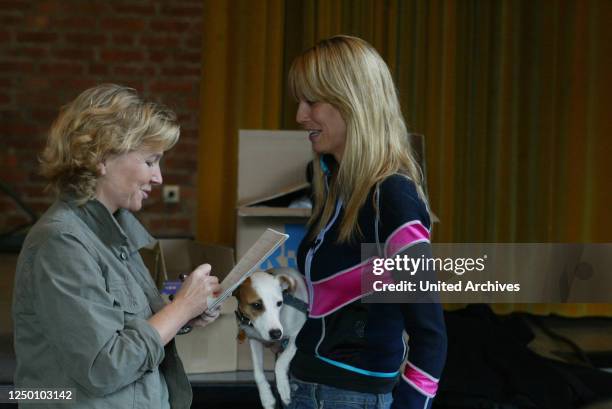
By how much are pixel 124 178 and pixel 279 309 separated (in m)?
0.54

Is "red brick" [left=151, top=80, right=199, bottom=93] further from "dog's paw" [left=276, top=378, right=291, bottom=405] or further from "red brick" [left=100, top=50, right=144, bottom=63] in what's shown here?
"dog's paw" [left=276, top=378, right=291, bottom=405]

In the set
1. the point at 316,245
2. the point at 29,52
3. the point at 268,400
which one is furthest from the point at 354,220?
the point at 29,52

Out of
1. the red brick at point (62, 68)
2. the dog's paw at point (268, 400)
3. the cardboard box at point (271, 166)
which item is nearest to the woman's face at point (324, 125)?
the dog's paw at point (268, 400)

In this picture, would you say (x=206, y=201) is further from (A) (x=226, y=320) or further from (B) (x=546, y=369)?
(B) (x=546, y=369)

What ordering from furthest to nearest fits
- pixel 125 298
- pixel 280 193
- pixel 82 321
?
pixel 280 193 → pixel 125 298 → pixel 82 321

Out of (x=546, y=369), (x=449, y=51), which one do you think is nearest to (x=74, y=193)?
(x=546, y=369)

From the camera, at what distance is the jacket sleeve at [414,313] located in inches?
48.3

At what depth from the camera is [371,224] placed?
4.25 feet

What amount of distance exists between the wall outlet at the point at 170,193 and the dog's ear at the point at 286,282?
6.77ft

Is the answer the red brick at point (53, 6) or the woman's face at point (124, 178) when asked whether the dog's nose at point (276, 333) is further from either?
the red brick at point (53, 6)

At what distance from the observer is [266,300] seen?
175 centimetres

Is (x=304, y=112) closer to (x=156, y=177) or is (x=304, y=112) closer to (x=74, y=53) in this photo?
(x=156, y=177)

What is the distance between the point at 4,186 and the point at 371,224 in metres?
2.72

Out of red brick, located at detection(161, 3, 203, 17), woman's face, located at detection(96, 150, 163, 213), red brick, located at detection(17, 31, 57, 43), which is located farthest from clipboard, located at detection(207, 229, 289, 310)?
red brick, located at detection(17, 31, 57, 43)
